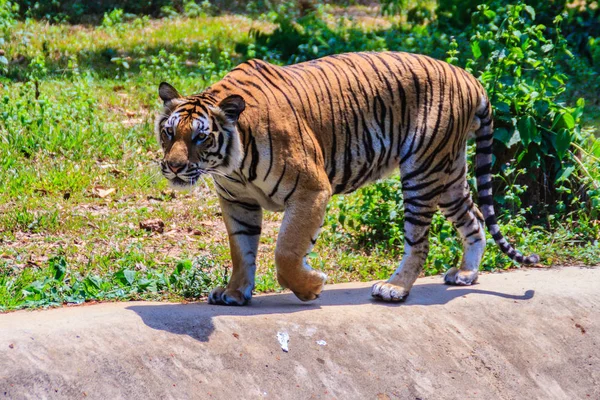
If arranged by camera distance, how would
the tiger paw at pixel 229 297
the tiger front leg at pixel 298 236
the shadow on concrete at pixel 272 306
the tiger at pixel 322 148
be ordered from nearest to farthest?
the shadow on concrete at pixel 272 306, the tiger at pixel 322 148, the tiger front leg at pixel 298 236, the tiger paw at pixel 229 297

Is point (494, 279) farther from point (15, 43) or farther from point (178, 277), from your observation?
point (15, 43)

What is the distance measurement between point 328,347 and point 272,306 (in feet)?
1.58

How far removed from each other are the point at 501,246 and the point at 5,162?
11.7 ft

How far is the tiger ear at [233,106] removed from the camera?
4.02 metres

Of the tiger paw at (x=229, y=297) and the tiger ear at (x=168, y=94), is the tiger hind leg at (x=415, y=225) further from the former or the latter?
the tiger ear at (x=168, y=94)

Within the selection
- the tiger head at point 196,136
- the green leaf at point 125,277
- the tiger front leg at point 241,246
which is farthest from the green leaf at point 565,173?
the green leaf at point 125,277

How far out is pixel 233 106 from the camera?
13.3ft

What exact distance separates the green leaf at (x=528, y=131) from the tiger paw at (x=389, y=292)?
1959 mm

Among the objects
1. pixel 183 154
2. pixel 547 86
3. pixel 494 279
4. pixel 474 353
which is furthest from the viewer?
pixel 547 86

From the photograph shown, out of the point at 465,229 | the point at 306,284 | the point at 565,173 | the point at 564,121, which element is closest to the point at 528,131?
the point at 564,121

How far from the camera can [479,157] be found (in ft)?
16.8

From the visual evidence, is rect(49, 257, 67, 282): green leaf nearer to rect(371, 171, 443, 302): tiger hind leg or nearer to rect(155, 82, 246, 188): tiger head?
rect(155, 82, 246, 188): tiger head

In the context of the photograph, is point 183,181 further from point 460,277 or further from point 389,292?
point 460,277

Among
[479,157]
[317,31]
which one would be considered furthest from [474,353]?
[317,31]
